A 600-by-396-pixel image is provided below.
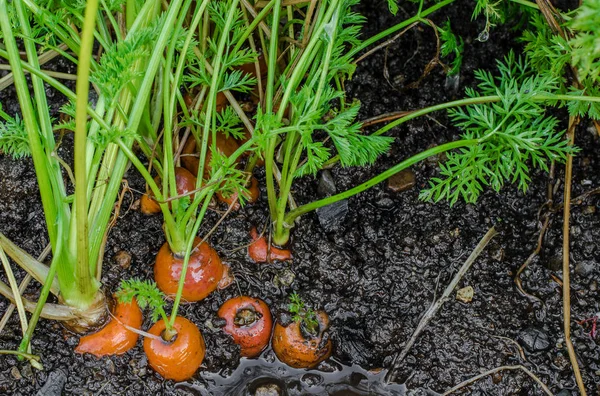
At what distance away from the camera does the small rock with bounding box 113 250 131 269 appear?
1.69 meters

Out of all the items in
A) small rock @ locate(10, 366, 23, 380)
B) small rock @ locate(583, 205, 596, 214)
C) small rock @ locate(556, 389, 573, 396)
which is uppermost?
small rock @ locate(583, 205, 596, 214)

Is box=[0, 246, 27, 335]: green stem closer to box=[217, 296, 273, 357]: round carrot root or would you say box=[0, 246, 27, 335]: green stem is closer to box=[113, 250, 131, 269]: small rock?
box=[113, 250, 131, 269]: small rock

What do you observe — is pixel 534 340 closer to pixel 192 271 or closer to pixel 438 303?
pixel 438 303

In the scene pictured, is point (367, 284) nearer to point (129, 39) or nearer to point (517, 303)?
point (517, 303)

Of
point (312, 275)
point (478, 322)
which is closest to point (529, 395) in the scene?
point (478, 322)

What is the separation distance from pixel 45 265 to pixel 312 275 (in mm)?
715

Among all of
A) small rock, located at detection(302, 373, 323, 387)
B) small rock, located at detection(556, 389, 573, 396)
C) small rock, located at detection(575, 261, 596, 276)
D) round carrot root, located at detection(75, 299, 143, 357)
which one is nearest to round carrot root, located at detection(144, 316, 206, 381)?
round carrot root, located at detection(75, 299, 143, 357)

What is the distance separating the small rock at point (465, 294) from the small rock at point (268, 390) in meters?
0.57

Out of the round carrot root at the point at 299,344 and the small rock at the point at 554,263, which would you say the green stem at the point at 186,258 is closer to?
the round carrot root at the point at 299,344

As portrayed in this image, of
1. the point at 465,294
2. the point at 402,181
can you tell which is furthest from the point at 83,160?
the point at 465,294

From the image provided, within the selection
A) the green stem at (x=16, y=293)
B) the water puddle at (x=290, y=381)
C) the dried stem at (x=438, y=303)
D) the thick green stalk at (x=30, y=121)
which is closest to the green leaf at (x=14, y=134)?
the thick green stalk at (x=30, y=121)

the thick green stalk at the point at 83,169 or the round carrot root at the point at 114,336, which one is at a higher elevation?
the thick green stalk at the point at 83,169

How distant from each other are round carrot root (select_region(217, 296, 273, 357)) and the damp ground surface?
0.04 m

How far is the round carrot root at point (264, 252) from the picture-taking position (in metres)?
1.73
